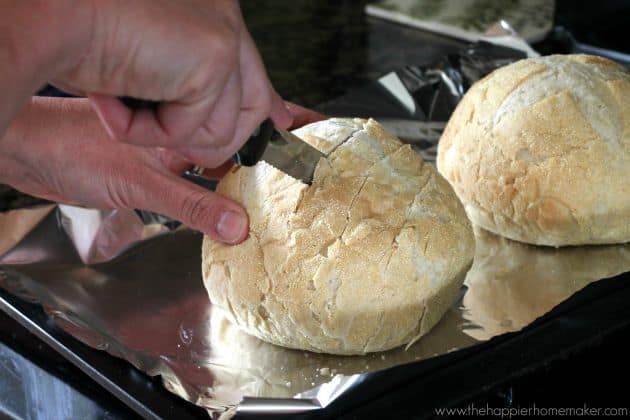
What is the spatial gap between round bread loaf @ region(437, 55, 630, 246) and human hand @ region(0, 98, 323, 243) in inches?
21.8

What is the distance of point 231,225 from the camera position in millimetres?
→ 1456

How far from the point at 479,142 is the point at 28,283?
0.93m

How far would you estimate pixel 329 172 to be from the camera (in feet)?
4.80

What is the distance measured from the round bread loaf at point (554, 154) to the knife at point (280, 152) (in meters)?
0.44

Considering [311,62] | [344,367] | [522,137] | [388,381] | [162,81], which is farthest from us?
[311,62]

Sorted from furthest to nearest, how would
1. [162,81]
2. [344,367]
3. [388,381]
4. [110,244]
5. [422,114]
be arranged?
[422,114] < [110,244] < [344,367] < [388,381] < [162,81]

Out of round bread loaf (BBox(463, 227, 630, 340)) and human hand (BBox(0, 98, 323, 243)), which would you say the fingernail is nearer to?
human hand (BBox(0, 98, 323, 243))

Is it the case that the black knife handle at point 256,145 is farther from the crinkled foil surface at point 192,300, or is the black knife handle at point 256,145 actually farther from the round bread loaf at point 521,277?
→ the round bread loaf at point 521,277

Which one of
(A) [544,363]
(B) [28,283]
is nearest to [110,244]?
(B) [28,283]

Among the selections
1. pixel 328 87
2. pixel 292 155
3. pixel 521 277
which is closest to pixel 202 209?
pixel 292 155

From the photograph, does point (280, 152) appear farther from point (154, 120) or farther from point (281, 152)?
point (154, 120)

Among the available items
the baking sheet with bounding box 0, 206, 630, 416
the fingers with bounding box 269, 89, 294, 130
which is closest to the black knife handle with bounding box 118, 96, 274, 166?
the fingers with bounding box 269, 89, 294, 130

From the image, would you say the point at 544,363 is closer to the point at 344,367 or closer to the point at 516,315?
the point at 516,315

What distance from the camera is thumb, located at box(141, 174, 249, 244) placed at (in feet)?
4.79
